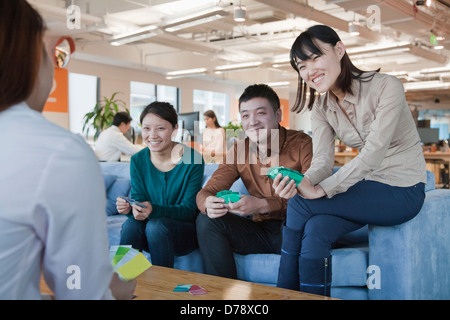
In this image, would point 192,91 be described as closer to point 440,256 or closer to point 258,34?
point 258,34

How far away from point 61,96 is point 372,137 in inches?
357

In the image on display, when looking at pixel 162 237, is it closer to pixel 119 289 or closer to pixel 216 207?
pixel 216 207

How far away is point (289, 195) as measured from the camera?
1.80 m

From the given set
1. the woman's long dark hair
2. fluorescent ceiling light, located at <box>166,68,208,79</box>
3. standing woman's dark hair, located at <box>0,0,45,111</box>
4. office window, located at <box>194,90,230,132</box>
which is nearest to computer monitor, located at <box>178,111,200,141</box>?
the woman's long dark hair

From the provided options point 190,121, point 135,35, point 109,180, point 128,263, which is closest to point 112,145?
point 190,121

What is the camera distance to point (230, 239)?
2.22m

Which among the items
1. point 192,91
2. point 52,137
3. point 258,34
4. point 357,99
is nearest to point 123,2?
point 258,34

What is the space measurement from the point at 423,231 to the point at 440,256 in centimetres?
Result: 24

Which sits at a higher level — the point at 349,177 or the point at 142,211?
the point at 349,177

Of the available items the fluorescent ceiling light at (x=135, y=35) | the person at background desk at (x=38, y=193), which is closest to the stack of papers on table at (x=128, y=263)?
the person at background desk at (x=38, y=193)

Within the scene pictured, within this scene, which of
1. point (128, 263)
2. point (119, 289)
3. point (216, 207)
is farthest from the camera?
point (216, 207)

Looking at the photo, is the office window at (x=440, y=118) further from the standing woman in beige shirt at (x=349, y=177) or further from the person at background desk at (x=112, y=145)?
the standing woman in beige shirt at (x=349, y=177)

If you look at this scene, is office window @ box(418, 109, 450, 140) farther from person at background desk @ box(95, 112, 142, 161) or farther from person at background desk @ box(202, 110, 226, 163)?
person at background desk @ box(95, 112, 142, 161)

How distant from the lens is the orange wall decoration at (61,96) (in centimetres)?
952
